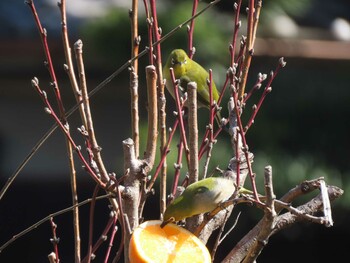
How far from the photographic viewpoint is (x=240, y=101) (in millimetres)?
1450

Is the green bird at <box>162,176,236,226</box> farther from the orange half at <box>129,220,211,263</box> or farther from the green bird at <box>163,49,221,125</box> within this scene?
the green bird at <box>163,49,221,125</box>

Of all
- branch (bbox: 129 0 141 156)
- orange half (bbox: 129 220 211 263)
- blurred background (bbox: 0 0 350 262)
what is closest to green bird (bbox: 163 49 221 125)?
branch (bbox: 129 0 141 156)

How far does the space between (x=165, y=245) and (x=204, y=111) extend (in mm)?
2754

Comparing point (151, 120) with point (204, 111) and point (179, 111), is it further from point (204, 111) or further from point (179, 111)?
point (204, 111)

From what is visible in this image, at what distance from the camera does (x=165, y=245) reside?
50.8 inches

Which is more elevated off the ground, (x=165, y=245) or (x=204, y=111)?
(x=165, y=245)

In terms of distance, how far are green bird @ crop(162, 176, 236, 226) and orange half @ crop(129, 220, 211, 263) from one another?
0.05ft

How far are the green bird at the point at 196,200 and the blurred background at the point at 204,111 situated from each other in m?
2.44

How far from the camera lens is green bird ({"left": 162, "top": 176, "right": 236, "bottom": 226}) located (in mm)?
1290

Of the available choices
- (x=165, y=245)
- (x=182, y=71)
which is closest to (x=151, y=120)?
(x=165, y=245)

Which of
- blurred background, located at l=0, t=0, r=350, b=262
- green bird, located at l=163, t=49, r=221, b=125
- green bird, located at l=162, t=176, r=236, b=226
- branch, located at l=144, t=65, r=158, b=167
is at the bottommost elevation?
blurred background, located at l=0, t=0, r=350, b=262

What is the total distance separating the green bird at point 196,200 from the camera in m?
1.29

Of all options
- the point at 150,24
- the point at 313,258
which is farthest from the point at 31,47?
the point at 150,24

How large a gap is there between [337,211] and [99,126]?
1.42 meters
